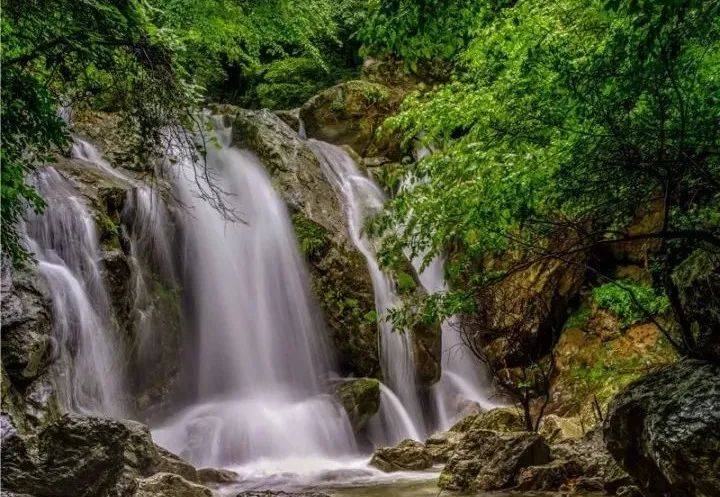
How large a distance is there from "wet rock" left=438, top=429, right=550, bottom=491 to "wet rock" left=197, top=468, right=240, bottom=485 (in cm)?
317

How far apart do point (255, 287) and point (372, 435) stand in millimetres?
4252

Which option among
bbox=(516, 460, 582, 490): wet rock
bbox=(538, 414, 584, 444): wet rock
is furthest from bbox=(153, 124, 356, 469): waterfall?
bbox=(516, 460, 582, 490): wet rock

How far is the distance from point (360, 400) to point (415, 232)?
3.98 meters

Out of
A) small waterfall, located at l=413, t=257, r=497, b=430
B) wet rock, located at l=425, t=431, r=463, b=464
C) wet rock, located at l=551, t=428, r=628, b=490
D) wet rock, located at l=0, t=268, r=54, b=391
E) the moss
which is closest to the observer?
wet rock, located at l=551, t=428, r=628, b=490

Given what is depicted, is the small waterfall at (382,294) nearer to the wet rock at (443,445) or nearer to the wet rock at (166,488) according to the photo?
the wet rock at (443,445)

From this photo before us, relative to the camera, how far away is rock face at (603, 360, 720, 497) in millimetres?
3510

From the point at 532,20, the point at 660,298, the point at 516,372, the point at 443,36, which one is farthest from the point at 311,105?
the point at 443,36

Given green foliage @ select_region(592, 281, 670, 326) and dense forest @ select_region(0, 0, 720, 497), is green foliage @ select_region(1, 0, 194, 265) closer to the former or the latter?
dense forest @ select_region(0, 0, 720, 497)

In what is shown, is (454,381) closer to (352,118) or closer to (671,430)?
(352,118)

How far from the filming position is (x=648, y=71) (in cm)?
307

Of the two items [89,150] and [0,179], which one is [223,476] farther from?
[89,150]

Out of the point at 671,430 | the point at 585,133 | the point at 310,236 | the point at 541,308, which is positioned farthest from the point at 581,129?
the point at 310,236

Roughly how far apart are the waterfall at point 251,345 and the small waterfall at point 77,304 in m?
1.32

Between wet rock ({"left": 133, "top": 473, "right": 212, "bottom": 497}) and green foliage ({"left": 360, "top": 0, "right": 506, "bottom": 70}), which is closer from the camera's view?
green foliage ({"left": 360, "top": 0, "right": 506, "bottom": 70})
